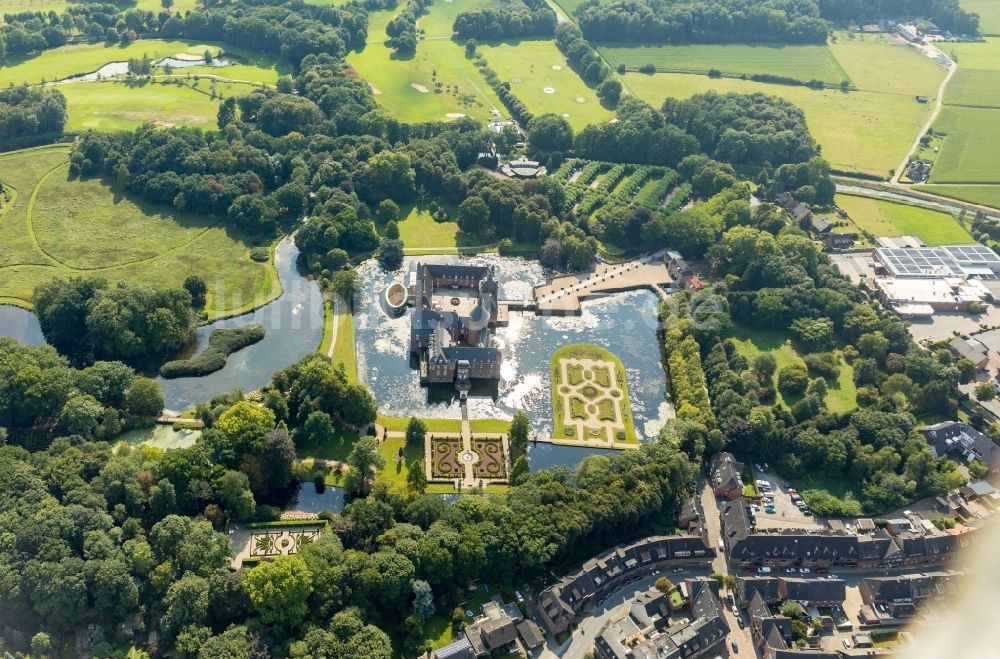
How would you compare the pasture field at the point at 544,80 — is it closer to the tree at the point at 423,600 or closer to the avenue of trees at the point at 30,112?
the avenue of trees at the point at 30,112

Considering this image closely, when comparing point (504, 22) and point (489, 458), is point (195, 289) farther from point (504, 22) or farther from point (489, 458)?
point (504, 22)

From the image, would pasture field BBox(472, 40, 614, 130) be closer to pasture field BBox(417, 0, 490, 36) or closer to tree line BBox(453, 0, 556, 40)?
tree line BBox(453, 0, 556, 40)

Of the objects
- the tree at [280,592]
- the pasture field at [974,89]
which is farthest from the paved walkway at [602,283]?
the pasture field at [974,89]

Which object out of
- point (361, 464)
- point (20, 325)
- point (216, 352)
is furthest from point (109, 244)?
point (361, 464)

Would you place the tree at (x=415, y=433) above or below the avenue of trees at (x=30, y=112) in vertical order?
below

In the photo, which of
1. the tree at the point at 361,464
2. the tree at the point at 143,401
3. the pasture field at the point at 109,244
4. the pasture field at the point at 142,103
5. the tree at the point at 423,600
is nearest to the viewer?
the tree at the point at 423,600
